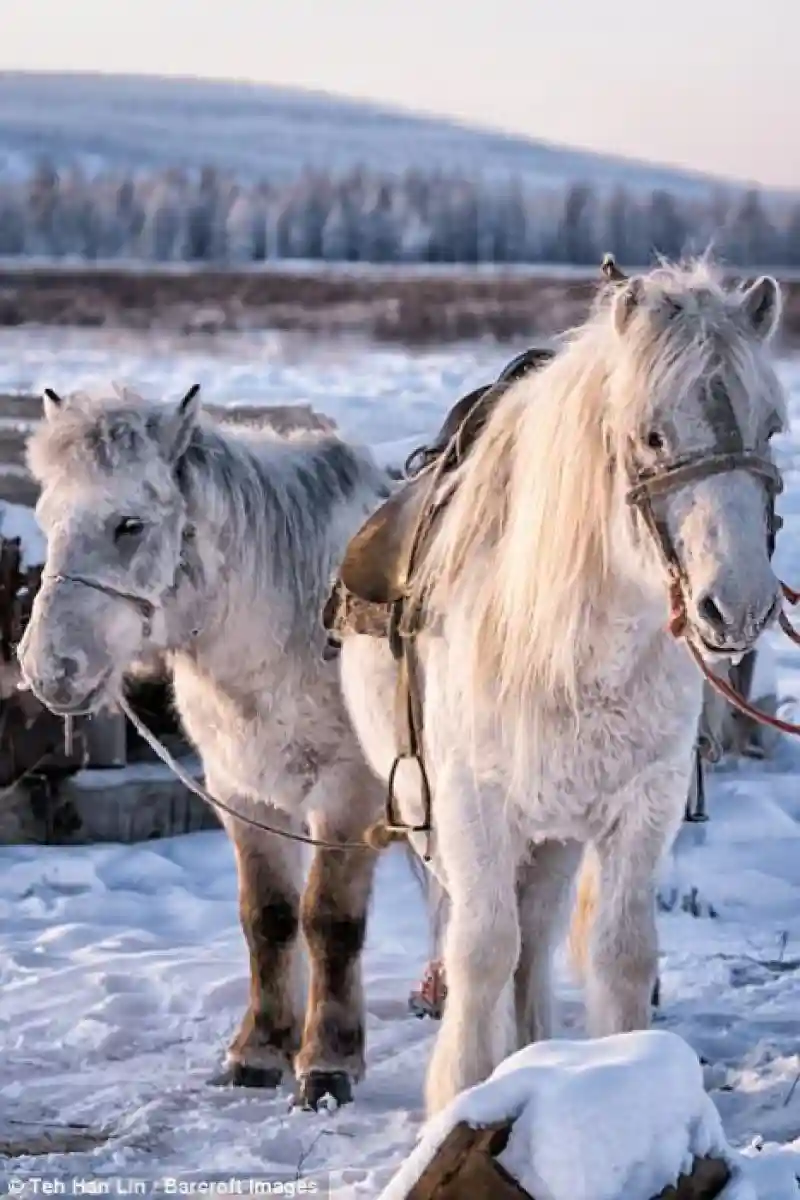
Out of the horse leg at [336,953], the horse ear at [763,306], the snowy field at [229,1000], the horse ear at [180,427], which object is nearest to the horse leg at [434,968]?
the snowy field at [229,1000]

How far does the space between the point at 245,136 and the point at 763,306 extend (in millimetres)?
65159

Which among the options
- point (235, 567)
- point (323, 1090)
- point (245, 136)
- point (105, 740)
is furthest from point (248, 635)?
point (245, 136)

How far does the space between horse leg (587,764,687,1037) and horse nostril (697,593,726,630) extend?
25.3 inches

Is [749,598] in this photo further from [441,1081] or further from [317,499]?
[317,499]

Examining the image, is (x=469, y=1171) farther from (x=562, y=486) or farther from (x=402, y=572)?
(x=402, y=572)

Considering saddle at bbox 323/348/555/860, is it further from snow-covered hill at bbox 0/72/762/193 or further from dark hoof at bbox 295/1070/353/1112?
snow-covered hill at bbox 0/72/762/193

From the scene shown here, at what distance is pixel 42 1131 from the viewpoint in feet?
12.4

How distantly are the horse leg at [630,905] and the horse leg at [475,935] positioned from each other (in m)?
0.18

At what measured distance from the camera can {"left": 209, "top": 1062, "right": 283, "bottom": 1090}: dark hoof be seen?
13.3ft

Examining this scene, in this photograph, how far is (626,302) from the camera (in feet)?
8.38

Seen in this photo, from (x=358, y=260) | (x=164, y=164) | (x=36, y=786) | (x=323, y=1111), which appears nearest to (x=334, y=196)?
(x=358, y=260)

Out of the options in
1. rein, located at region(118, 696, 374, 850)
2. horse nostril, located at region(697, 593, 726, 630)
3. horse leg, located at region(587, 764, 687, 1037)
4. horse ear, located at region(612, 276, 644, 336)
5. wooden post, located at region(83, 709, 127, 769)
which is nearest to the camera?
horse nostril, located at region(697, 593, 726, 630)

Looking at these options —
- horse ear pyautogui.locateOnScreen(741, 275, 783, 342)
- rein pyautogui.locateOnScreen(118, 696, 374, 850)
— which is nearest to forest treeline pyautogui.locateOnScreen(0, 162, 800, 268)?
rein pyautogui.locateOnScreen(118, 696, 374, 850)

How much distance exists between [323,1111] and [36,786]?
9.70ft
